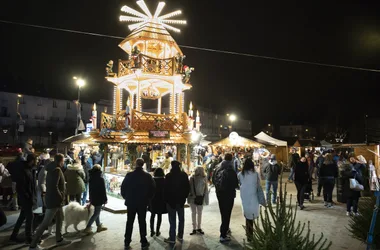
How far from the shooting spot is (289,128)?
312 feet

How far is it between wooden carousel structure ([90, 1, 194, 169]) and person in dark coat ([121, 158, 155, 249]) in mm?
5699

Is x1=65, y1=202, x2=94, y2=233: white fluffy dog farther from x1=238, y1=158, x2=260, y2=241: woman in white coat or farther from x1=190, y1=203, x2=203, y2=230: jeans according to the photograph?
x1=238, y1=158, x2=260, y2=241: woman in white coat

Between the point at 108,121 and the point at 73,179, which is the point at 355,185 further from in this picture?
the point at 108,121

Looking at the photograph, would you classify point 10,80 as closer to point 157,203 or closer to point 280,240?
point 157,203

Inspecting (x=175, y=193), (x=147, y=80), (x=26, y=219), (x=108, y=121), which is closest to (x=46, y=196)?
(x=26, y=219)

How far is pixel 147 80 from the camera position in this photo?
46.2 ft

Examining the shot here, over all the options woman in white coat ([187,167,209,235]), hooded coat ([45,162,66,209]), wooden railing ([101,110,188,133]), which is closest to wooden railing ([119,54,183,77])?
wooden railing ([101,110,188,133])

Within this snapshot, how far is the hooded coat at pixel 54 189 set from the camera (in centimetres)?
634

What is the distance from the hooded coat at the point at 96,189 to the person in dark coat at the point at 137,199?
4.46 ft

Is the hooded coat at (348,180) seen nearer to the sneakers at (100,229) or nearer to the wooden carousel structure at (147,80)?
the wooden carousel structure at (147,80)

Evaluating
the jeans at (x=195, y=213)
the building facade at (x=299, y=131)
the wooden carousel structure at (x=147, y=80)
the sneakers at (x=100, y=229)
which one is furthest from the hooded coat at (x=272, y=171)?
the building facade at (x=299, y=131)

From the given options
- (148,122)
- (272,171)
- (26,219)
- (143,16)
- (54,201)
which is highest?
(143,16)

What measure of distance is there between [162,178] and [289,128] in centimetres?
9423

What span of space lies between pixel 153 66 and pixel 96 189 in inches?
296
